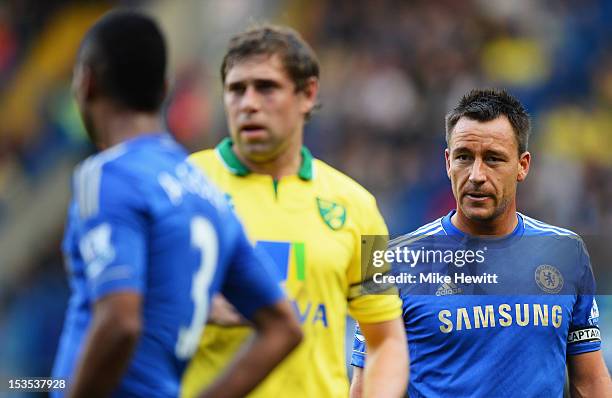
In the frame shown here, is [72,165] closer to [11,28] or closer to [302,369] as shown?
[11,28]

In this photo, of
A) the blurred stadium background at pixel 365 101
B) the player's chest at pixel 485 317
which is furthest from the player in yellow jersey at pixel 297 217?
the blurred stadium background at pixel 365 101

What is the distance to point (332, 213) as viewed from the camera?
457cm

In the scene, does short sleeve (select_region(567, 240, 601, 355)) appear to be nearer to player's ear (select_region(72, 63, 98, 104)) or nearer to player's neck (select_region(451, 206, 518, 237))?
player's neck (select_region(451, 206, 518, 237))

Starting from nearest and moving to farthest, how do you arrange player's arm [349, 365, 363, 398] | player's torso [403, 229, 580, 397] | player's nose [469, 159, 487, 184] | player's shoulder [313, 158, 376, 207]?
player's shoulder [313, 158, 376, 207] < player's torso [403, 229, 580, 397] < player's arm [349, 365, 363, 398] < player's nose [469, 159, 487, 184]

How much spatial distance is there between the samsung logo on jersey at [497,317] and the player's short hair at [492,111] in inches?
34.1

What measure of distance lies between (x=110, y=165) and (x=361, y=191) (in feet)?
6.94

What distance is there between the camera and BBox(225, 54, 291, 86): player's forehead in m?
4.51

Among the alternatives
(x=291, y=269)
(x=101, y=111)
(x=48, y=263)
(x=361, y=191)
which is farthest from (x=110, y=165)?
(x=48, y=263)

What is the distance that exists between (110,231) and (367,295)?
2.13 meters

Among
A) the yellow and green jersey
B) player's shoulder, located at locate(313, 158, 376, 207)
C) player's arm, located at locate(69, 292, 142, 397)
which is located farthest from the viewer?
player's shoulder, located at locate(313, 158, 376, 207)

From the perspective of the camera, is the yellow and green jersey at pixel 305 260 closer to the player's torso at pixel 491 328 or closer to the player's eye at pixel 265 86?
the player's eye at pixel 265 86

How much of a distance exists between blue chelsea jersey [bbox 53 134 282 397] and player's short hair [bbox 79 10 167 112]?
0.44 feet

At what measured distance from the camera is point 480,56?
41.8 ft

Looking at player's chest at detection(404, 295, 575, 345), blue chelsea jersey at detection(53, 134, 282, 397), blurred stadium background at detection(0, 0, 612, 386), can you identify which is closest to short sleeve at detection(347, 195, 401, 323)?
player's chest at detection(404, 295, 575, 345)
